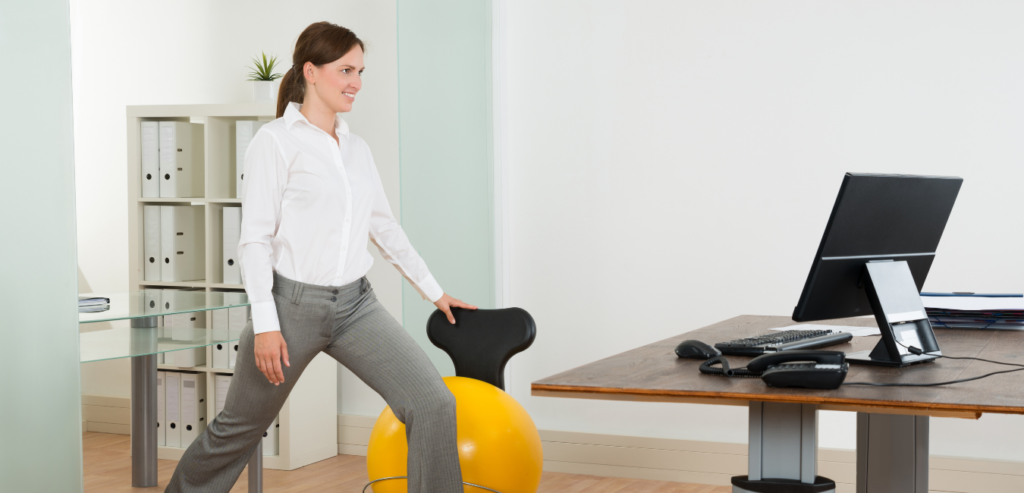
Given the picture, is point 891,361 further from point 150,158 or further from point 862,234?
point 150,158

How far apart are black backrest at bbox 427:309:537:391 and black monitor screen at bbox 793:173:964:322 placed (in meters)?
0.84

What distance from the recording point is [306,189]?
2.14m

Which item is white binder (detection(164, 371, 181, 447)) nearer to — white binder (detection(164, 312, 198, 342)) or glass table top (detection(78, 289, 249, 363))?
white binder (detection(164, 312, 198, 342))

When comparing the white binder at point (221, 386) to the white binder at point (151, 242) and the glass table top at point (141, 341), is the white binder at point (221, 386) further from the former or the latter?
the glass table top at point (141, 341)

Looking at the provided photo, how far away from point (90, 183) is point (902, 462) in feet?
13.7

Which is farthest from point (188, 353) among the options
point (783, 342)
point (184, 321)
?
point (783, 342)

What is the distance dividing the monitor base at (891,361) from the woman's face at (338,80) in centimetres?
128

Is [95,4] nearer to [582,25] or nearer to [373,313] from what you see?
[582,25]

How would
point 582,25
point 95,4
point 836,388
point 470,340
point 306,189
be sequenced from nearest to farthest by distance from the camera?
point 836,388 < point 306,189 < point 470,340 < point 582,25 < point 95,4

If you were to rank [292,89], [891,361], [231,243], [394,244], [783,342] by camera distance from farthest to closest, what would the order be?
[231,243] → [394,244] → [292,89] → [783,342] → [891,361]

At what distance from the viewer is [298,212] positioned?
214 cm

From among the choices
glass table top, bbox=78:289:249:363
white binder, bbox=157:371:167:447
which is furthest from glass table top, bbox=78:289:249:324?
white binder, bbox=157:371:167:447

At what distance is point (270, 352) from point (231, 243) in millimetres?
1933

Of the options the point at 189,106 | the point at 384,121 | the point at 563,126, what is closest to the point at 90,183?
the point at 189,106
